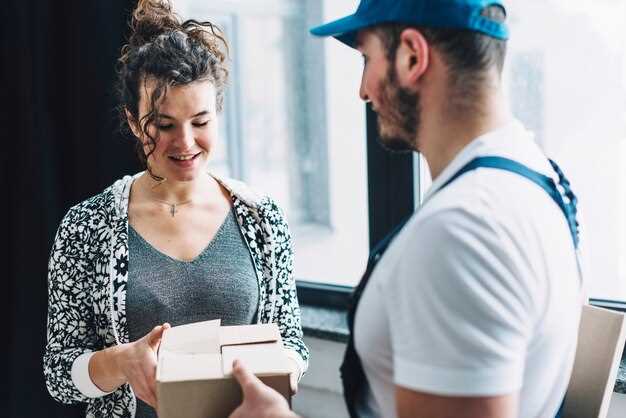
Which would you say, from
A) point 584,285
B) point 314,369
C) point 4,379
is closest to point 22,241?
point 4,379

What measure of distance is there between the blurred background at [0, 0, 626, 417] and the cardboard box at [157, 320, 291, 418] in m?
1.00

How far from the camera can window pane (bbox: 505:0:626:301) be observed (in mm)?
1773

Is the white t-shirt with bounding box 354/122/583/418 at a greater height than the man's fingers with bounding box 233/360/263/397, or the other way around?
the white t-shirt with bounding box 354/122/583/418

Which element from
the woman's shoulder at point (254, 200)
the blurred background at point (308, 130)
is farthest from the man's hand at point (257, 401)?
the blurred background at point (308, 130)

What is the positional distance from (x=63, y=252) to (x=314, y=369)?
3.01 ft

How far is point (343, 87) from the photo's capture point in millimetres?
2611

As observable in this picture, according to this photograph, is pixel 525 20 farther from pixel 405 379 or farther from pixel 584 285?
pixel 405 379

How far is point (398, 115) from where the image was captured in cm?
91

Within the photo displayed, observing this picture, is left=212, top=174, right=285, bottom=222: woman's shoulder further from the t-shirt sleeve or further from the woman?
the t-shirt sleeve

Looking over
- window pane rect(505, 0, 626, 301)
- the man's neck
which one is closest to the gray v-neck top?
the man's neck

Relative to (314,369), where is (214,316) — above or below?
above

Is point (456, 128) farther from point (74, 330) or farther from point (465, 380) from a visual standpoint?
point (74, 330)

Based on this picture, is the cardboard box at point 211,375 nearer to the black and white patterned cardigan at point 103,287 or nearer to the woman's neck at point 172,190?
the black and white patterned cardigan at point 103,287

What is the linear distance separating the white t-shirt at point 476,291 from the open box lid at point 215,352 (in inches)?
9.7
